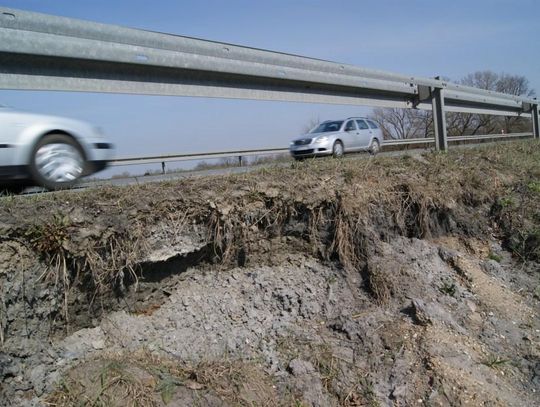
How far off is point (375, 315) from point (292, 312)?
764mm

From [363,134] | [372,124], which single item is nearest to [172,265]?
[363,134]

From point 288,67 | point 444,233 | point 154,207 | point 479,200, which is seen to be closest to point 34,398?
point 154,207

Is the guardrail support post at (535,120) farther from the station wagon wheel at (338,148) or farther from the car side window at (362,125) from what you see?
the station wagon wheel at (338,148)

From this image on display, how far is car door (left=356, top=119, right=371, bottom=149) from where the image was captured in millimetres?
14591

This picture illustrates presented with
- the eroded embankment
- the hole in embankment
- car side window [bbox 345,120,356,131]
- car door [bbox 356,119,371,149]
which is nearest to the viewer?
the eroded embankment

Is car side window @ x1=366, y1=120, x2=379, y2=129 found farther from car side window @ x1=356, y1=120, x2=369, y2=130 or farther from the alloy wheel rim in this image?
the alloy wheel rim

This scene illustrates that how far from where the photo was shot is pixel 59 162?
529 cm

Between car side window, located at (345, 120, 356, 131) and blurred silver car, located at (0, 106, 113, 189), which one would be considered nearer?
blurred silver car, located at (0, 106, 113, 189)

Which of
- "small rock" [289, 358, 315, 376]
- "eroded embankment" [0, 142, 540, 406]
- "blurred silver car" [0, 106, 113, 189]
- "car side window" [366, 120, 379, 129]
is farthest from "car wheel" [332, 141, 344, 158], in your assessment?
"small rock" [289, 358, 315, 376]

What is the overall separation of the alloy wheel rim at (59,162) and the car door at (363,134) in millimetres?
10502

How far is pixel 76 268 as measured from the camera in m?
3.46

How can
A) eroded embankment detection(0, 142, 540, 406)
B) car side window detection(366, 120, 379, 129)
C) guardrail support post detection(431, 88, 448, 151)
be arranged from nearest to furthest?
eroded embankment detection(0, 142, 540, 406)
guardrail support post detection(431, 88, 448, 151)
car side window detection(366, 120, 379, 129)

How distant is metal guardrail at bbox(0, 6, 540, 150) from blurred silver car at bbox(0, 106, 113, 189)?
1.02m

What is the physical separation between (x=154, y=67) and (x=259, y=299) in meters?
2.71
